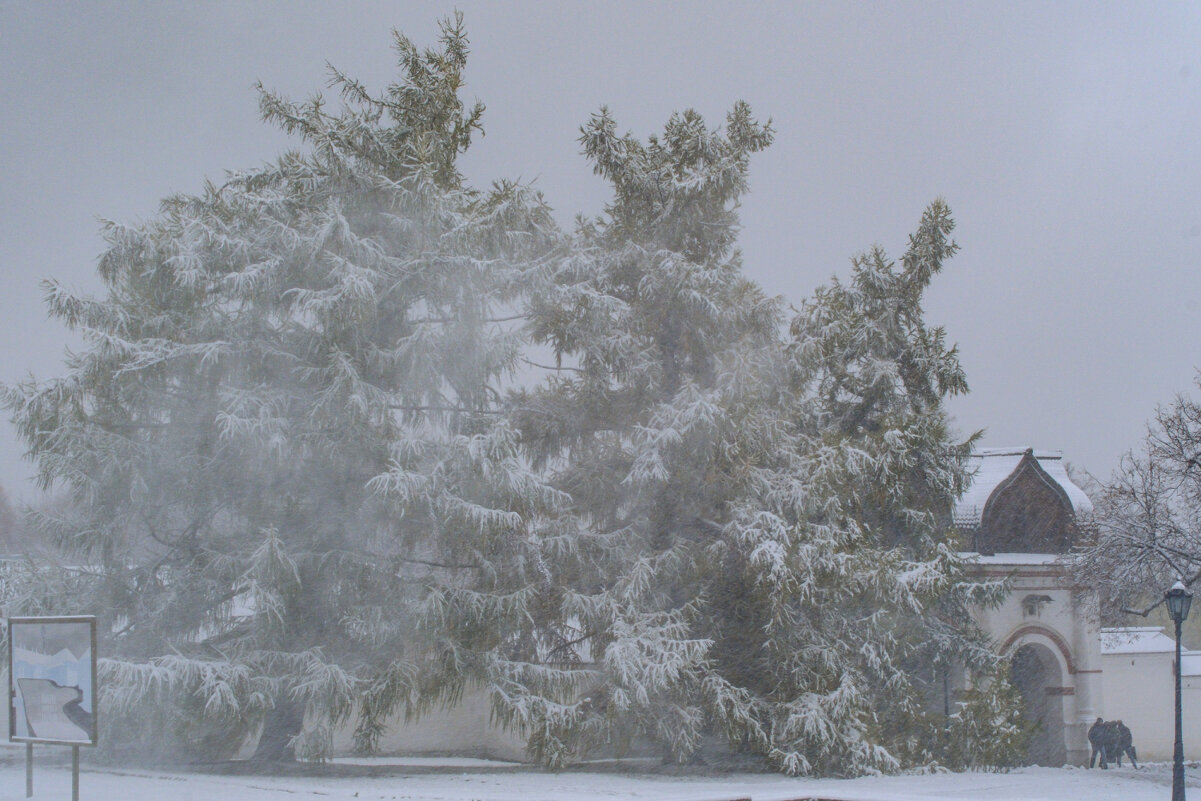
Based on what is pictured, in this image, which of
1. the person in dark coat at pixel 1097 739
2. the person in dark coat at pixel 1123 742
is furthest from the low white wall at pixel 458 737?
the person in dark coat at pixel 1123 742

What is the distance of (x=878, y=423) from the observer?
59.5 feet

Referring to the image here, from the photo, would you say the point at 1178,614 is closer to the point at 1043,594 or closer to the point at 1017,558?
the point at 1017,558

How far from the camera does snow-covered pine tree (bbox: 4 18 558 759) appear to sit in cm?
1149

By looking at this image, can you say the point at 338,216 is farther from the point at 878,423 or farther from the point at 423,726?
the point at 878,423

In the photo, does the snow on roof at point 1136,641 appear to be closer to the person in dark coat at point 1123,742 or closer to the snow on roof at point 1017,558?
the person in dark coat at point 1123,742

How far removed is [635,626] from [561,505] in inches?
76.2

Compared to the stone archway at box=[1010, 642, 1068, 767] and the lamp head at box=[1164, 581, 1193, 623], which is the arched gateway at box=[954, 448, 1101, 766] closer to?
the stone archway at box=[1010, 642, 1068, 767]

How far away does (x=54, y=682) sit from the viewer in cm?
780

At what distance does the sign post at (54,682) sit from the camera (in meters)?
7.59

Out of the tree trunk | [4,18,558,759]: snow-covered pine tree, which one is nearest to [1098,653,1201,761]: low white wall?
[4,18,558,759]: snow-covered pine tree

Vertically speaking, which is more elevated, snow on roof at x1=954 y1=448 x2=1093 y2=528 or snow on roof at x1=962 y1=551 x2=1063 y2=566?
snow on roof at x1=954 y1=448 x2=1093 y2=528

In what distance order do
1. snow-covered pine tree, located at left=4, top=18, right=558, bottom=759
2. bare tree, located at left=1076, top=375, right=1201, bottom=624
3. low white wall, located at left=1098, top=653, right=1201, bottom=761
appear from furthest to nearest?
low white wall, located at left=1098, top=653, right=1201, bottom=761 → bare tree, located at left=1076, top=375, right=1201, bottom=624 → snow-covered pine tree, located at left=4, top=18, right=558, bottom=759

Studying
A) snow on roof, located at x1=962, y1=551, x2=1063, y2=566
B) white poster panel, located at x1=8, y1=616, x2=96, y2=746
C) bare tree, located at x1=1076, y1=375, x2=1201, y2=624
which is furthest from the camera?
snow on roof, located at x1=962, y1=551, x2=1063, y2=566

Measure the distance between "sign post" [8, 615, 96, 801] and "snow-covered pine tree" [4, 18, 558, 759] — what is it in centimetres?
289
